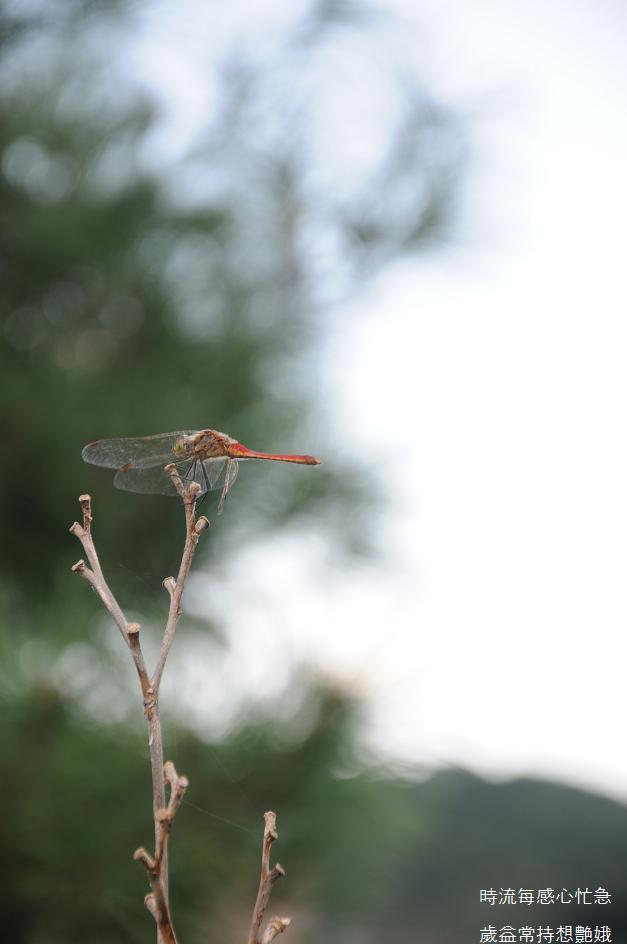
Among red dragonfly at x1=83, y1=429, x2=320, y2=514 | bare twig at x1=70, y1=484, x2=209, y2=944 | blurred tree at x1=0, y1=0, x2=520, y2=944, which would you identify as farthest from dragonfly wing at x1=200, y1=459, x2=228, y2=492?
blurred tree at x1=0, y1=0, x2=520, y2=944

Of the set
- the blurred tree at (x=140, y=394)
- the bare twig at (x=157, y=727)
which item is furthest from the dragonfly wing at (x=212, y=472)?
the blurred tree at (x=140, y=394)

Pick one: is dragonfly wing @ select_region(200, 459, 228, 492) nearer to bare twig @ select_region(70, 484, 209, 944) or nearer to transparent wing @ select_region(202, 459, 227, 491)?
transparent wing @ select_region(202, 459, 227, 491)

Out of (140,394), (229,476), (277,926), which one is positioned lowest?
(277,926)

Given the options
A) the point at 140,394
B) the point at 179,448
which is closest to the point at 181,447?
the point at 179,448

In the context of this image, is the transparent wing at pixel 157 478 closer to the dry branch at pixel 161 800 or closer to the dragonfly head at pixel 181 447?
the dragonfly head at pixel 181 447

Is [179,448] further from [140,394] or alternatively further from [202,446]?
[140,394]

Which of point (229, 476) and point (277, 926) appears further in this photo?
point (229, 476)

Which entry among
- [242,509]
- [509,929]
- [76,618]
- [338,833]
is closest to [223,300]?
[242,509]

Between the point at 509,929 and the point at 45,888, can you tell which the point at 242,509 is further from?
the point at 509,929
